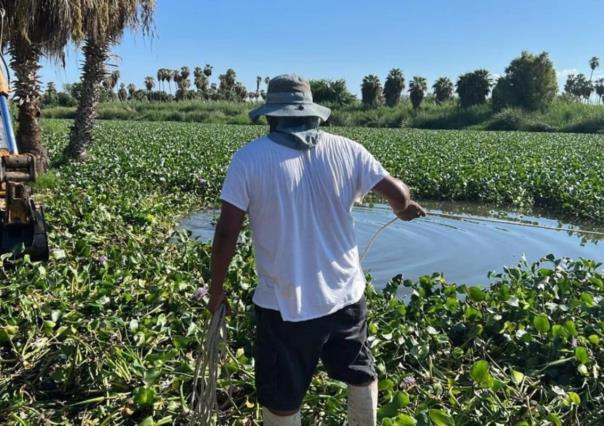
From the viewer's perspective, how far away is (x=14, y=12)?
9750 millimetres

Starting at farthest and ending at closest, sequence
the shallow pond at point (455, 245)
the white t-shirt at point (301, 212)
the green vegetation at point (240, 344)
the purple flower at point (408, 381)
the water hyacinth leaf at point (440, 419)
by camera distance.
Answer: the shallow pond at point (455, 245) < the purple flower at point (408, 381) < the green vegetation at point (240, 344) < the water hyacinth leaf at point (440, 419) < the white t-shirt at point (301, 212)

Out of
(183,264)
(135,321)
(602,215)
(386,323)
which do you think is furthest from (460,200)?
(135,321)

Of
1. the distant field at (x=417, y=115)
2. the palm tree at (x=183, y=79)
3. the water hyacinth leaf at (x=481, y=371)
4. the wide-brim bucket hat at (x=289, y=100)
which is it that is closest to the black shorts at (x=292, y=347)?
the water hyacinth leaf at (x=481, y=371)

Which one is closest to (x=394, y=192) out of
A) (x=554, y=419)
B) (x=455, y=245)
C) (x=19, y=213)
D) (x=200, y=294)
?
(x=554, y=419)

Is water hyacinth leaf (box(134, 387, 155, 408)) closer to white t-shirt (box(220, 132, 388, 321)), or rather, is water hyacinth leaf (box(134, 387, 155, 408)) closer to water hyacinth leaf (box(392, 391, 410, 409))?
white t-shirt (box(220, 132, 388, 321))

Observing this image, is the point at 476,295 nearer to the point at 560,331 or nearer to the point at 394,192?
the point at 560,331

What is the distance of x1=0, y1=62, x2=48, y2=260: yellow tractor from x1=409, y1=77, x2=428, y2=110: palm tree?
187ft

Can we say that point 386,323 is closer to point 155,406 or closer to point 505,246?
point 155,406

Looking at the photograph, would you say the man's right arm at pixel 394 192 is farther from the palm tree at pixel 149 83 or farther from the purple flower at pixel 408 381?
the palm tree at pixel 149 83

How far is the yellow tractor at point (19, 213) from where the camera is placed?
16.9ft

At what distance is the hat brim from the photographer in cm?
240

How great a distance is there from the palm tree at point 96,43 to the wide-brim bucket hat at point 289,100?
1030 centimetres

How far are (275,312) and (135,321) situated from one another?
5.47 feet

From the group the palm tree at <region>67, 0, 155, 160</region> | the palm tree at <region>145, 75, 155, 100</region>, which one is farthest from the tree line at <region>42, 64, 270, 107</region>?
the palm tree at <region>67, 0, 155, 160</region>
